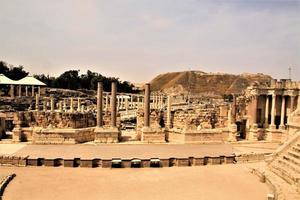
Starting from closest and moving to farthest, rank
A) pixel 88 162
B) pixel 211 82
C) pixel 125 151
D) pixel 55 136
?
pixel 88 162
pixel 125 151
pixel 55 136
pixel 211 82

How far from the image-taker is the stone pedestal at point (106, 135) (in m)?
29.6

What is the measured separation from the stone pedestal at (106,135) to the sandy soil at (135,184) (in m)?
9.44

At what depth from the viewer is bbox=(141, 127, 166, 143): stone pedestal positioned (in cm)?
3047

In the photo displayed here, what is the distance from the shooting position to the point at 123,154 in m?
24.2

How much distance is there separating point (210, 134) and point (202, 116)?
3373 millimetres

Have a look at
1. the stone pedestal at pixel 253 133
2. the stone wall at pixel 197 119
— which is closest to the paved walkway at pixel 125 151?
the stone wall at pixel 197 119

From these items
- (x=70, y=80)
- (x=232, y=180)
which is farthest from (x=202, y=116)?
(x=70, y=80)

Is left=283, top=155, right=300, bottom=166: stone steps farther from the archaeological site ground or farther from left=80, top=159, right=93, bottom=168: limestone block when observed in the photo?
left=80, top=159, right=93, bottom=168: limestone block

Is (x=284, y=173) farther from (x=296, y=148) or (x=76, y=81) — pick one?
(x=76, y=81)

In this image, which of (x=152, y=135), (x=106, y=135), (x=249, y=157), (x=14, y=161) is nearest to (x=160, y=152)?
(x=152, y=135)

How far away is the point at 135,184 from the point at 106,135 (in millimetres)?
13112

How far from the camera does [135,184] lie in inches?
672

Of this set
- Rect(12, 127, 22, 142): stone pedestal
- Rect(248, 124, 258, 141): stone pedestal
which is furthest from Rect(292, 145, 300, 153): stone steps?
Rect(12, 127, 22, 142): stone pedestal

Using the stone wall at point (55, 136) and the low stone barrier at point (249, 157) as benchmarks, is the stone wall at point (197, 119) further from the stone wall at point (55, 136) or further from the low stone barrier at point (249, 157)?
the stone wall at point (55, 136)
